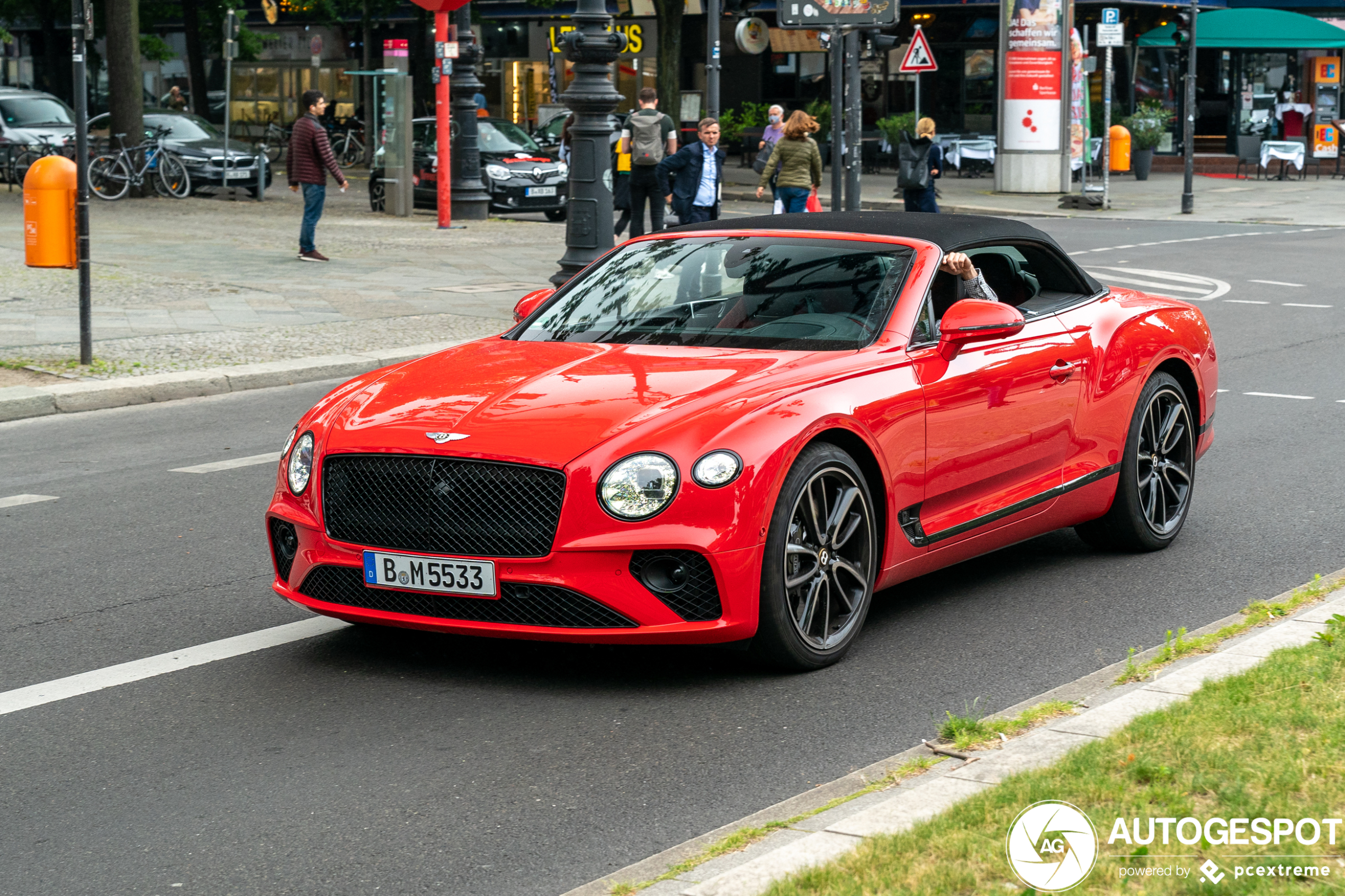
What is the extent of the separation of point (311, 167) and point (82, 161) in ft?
27.5

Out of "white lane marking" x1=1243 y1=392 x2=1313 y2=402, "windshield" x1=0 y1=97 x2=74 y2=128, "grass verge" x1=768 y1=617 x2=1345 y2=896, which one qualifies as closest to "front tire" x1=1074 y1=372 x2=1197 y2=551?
"grass verge" x1=768 y1=617 x2=1345 y2=896

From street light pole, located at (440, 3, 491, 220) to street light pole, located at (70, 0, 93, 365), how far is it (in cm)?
1467

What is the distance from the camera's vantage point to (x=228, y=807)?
4.29 meters

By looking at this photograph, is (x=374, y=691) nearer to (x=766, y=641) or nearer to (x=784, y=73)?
(x=766, y=641)

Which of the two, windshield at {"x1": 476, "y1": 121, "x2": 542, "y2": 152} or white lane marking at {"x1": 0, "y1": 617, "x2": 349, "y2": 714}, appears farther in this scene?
windshield at {"x1": 476, "y1": 121, "x2": 542, "y2": 152}

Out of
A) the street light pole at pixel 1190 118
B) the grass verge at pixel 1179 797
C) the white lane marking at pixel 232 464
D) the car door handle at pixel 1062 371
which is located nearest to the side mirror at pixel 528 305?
the car door handle at pixel 1062 371

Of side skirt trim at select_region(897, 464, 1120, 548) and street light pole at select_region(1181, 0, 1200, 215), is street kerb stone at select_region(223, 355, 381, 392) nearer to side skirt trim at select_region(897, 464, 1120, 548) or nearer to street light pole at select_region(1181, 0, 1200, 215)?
side skirt trim at select_region(897, 464, 1120, 548)

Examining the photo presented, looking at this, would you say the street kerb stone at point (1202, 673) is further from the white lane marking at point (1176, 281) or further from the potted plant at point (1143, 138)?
the potted plant at point (1143, 138)

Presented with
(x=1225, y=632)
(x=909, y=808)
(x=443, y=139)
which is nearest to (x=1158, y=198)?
(x=443, y=139)

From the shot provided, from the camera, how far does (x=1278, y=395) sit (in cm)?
1139

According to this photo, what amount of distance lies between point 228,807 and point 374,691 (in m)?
0.99

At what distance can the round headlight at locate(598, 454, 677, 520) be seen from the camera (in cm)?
499

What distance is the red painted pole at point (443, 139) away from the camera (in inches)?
984

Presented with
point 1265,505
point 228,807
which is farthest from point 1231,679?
point 1265,505
